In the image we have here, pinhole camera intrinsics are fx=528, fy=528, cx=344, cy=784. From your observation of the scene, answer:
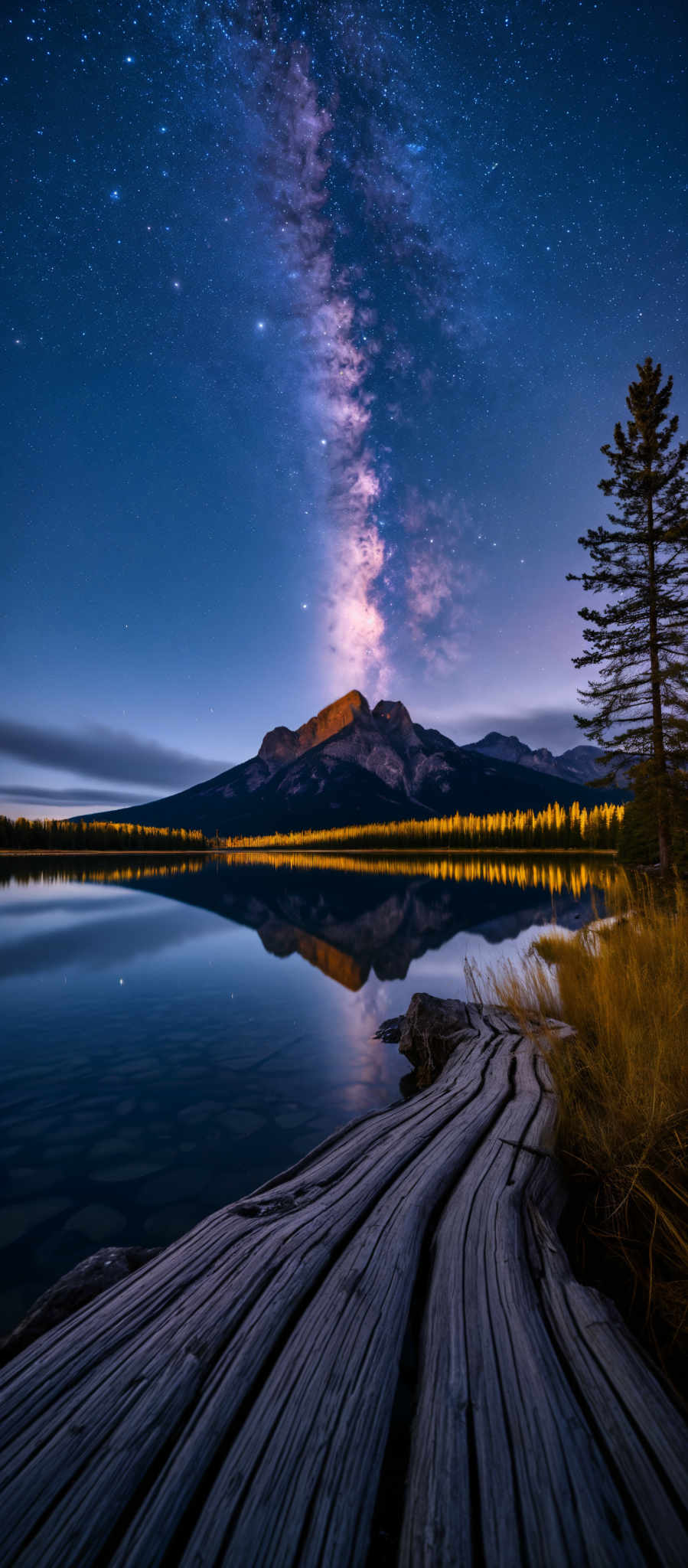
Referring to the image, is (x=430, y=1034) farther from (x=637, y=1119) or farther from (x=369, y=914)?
(x=369, y=914)

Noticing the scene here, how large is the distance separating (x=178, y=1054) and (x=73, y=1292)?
17.7 feet

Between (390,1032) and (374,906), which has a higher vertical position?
(390,1032)

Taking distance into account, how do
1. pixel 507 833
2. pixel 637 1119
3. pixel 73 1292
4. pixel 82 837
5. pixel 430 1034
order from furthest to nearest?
pixel 82 837, pixel 507 833, pixel 430 1034, pixel 637 1119, pixel 73 1292

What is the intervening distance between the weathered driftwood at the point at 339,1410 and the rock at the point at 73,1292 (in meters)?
0.67

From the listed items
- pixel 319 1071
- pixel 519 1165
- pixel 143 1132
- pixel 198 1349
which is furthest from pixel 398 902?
pixel 198 1349

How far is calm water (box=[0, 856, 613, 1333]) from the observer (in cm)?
478

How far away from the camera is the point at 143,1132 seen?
19.6ft

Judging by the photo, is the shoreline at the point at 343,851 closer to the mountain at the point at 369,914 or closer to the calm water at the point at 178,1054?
the mountain at the point at 369,914

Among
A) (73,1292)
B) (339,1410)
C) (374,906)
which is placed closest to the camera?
(339,1410)

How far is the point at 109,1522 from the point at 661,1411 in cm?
183

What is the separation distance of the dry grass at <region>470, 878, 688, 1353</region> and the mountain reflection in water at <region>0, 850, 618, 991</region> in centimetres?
264

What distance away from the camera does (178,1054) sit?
325 inches

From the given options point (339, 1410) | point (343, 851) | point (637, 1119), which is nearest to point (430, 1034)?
point (637, 1119)

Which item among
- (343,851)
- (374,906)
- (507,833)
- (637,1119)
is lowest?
(343,851)
